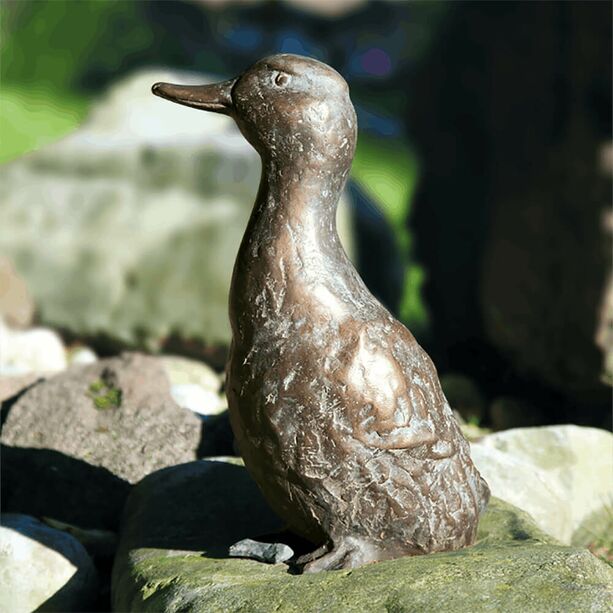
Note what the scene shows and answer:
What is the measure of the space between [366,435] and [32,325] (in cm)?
544

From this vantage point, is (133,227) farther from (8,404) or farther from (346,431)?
(346,431)

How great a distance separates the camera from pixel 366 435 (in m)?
3.52

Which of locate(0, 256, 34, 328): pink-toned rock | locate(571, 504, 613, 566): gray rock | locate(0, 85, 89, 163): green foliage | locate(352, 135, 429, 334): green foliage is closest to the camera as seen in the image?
locate(571, 504, 613, 566): gray rock

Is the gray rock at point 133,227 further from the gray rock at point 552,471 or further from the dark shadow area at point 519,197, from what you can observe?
the gray rock at point 552,471

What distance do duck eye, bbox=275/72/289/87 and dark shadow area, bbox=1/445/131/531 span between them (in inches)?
81.6

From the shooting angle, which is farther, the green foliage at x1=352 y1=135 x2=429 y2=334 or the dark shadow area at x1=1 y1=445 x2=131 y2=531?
the green foliage at x1=352 y1=135 x2=429 y2=334

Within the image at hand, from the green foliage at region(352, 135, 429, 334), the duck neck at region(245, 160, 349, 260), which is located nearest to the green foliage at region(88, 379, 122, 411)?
the duck neck at region(245, 160, 349, 260)

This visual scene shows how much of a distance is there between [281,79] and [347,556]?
1.47 m

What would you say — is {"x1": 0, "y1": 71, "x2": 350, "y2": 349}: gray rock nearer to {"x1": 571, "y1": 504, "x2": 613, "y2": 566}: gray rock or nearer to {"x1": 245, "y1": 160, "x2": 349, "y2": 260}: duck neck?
{"x1": 571, "y1": 504, "x2": 613, "y2": 566}: gray rock

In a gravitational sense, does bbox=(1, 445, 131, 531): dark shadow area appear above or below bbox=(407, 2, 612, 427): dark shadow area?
below

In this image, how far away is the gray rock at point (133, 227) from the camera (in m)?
8.20

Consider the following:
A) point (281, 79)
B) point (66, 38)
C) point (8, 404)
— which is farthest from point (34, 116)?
point (281, 79)

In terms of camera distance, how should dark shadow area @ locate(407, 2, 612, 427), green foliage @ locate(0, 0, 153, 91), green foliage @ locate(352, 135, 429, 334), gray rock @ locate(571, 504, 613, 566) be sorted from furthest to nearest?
green foliage @ locate(0, 0, 153, 91), green foliage @ locate(352, 135, 429, 334), dark shadow area @ locate(407, 2, 612, 427), gray rock @ locate(571, 504, 613, 566)

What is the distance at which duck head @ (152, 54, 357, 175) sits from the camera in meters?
3.54
